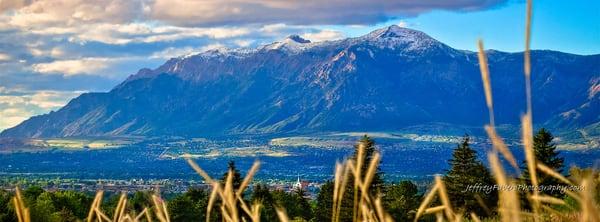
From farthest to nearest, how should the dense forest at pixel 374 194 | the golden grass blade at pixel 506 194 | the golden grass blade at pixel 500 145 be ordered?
the dense forest at pixel 374 194 → the golden grass blade at pixel 500 145 → the golden grass blade at pixel 506 194

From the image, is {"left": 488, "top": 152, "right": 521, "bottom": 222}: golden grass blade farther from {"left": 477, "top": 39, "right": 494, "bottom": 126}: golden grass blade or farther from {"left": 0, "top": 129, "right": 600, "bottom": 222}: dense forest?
{"left": 0, "top": 129, "right": 600, "bottom": 222}: dense forest

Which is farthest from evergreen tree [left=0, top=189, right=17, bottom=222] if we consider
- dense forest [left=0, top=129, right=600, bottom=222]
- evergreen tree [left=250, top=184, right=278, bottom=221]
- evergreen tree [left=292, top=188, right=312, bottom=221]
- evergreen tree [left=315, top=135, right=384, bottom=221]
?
evergreen tree [left=292, top=188, right=312, bottom=221]

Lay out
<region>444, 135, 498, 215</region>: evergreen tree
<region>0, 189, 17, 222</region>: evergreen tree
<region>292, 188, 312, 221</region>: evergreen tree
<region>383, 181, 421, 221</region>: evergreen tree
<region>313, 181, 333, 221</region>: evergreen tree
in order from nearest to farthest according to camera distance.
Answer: <region>0, 189, 17, 222</region>: evergreen tree
<region>444, 135, 498, 215</region>: evergreen tree
<region>383, 181, 421, 221</region>: evergreen tree
<region>313, 181, 333, 221</region>: evergreen tree
<region>292, 188, 312, 221</region>: evergreen tree

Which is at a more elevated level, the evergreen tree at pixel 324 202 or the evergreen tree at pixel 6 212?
the evergreen tree at pixel 6 212

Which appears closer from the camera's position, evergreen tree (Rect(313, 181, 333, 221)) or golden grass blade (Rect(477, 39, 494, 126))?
golden grass blade (Rect(477, 39, 494, 126))

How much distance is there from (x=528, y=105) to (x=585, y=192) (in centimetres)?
80

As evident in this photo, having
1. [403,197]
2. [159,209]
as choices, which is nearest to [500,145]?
[159,209]

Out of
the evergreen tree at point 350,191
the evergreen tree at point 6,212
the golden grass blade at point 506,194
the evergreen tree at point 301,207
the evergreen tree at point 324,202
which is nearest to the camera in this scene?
the golden grass blade at point 506,194

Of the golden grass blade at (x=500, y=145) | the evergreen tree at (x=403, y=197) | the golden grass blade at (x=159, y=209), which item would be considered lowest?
the evergreen tree at (x=403, y=197)

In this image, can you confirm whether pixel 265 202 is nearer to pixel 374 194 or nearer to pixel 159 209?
pixel 374 194

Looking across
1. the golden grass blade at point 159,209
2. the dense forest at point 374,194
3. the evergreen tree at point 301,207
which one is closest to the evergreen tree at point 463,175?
the dense forest at point 374,194

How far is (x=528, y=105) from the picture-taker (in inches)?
162

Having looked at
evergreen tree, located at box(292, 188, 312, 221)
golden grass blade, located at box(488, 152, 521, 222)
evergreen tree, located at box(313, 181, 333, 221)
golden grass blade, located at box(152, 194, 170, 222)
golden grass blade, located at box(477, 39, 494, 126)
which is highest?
golden grass blade, located at box(477, 39, 494, 126)

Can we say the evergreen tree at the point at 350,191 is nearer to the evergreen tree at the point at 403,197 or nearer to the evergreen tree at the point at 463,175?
the evergreen tree at the point at 403,197
